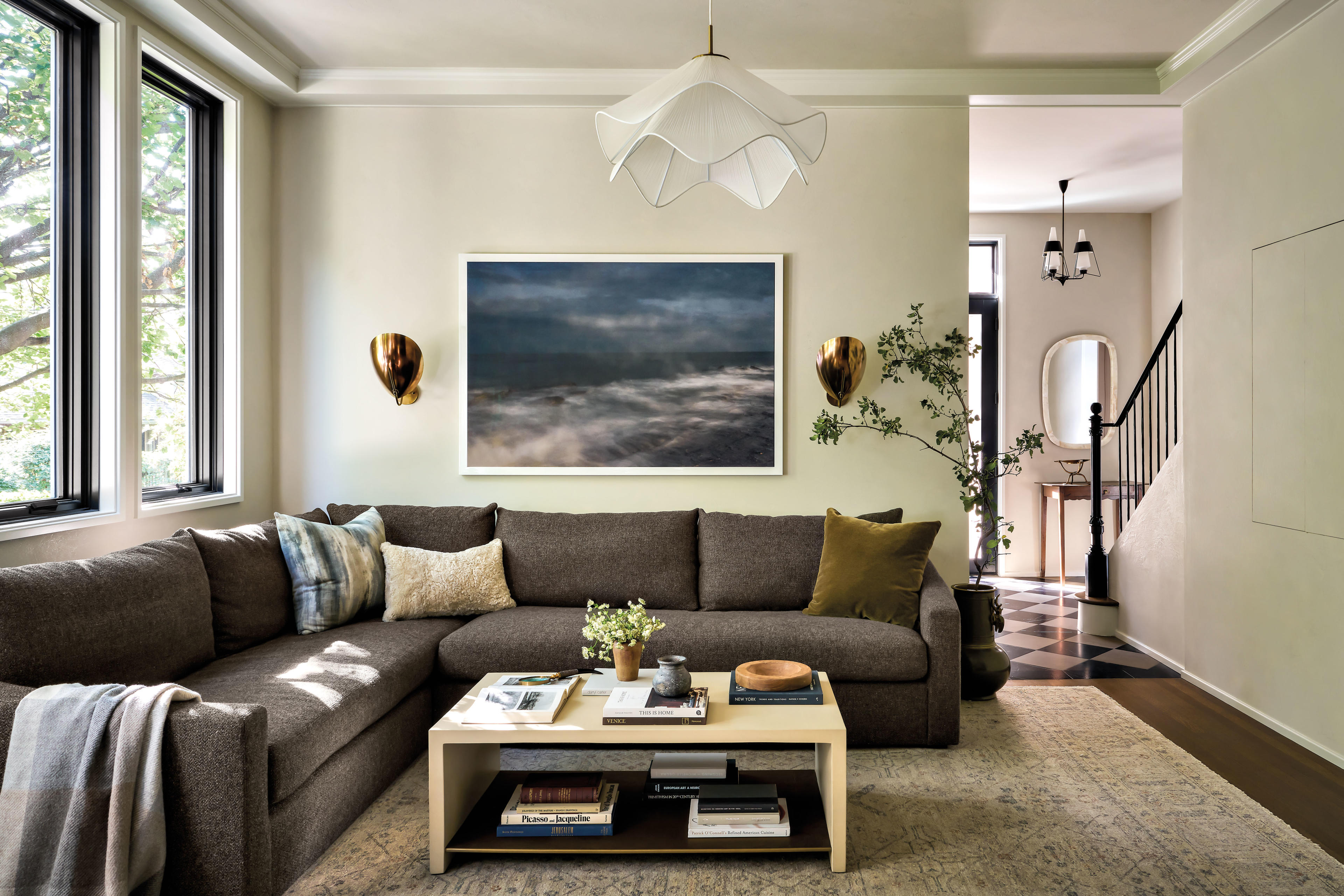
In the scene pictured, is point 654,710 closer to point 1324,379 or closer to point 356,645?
point 356,645

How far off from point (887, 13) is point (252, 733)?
3352mm

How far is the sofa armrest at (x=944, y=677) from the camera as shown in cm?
302

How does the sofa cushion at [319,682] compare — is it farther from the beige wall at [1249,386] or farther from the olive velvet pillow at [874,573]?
the beige wall at [1249,386]

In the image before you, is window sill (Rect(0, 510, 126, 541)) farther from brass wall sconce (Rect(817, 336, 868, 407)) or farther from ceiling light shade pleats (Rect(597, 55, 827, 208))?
brass wall sconce (Rect(817, 336, 868, 407))

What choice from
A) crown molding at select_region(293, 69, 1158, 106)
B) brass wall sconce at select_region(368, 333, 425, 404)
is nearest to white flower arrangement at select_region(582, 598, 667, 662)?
brass wall sconce at select_region(368, 333, 425, 404)

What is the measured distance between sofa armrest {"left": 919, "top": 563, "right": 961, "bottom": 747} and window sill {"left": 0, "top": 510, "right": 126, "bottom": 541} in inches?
120

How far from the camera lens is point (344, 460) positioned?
13.4ft

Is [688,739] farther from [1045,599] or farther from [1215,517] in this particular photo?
[1045,599]

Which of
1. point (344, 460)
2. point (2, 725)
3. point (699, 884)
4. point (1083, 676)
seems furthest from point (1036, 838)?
point (344, 460)

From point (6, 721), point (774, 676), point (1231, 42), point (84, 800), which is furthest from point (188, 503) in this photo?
point (1231, 42)

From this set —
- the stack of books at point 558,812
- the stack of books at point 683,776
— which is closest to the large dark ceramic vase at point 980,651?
the stack of books at point 683,776

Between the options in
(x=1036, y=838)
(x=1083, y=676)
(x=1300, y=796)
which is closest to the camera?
(x=1036, y=838)

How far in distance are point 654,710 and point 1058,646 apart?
3162 millimetres

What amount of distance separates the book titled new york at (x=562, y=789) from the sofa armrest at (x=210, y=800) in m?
0.71
